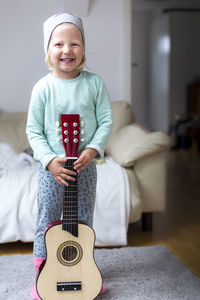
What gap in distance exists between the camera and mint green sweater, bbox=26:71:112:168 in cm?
132

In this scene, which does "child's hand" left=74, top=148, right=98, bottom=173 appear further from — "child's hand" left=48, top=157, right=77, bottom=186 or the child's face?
the child's face

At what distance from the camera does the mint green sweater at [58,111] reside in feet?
4.33

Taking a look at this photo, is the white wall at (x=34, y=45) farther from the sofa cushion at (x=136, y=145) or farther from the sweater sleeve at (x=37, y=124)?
the sweater sleeve at (x=37, y=124)

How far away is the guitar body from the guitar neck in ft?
0.07

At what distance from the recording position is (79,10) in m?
2.47

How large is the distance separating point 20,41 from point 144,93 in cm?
492

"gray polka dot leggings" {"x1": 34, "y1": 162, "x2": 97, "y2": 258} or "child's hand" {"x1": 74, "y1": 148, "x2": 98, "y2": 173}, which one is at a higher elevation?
"child's hand" {"x1": 74, "y1": 148, "x2": 98, "y2": 173}

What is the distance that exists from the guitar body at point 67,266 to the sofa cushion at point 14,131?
1.20 m

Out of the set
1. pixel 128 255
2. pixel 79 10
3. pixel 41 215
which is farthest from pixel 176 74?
pixel 41 215

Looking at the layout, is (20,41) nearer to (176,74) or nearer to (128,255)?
(128,255)

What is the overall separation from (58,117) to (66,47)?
9.1 inches

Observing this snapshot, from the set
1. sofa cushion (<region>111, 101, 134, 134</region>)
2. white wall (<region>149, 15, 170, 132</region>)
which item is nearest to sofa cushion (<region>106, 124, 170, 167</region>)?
sofa cushion (<region>111, 101, 134, 134</region>)

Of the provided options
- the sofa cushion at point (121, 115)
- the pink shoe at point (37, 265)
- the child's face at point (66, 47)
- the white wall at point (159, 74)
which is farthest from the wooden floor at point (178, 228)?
the white wall at point (159, 74)

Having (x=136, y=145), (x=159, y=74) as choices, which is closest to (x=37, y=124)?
(x=136, y=145)
